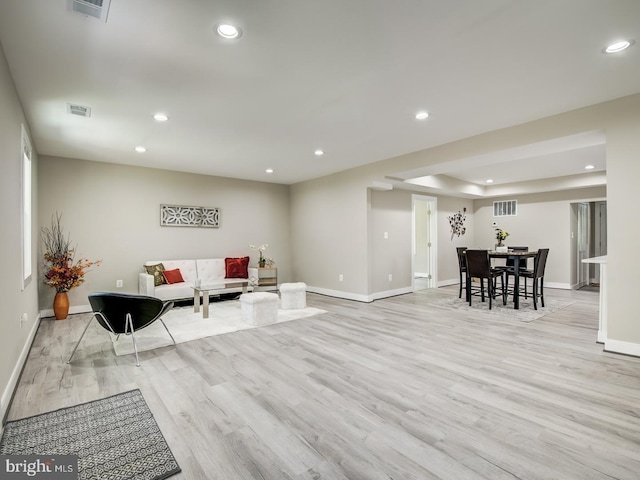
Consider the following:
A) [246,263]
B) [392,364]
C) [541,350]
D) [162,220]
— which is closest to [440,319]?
[541,350]

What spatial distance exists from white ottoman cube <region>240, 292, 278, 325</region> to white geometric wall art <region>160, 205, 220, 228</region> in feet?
Answer: 8.41

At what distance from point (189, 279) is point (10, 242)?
3613mm

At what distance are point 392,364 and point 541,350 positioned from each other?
5.47 feet

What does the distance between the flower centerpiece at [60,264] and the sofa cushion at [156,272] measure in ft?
2.71

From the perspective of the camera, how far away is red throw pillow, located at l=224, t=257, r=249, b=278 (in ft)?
21.6

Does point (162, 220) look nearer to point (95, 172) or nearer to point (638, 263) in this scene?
point (95, 172)

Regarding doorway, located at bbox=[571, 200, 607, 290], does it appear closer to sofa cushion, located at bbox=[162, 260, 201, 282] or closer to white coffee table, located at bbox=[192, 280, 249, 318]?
white coffee table, located at bbox=[192, 280, 249, 318]

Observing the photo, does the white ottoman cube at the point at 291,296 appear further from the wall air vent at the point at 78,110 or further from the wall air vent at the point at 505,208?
the wall air vent at the point at 505,208

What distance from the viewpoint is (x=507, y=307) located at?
5.53 m

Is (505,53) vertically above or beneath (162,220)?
above

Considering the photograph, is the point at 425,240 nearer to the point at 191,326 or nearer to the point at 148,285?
the point at 191,326

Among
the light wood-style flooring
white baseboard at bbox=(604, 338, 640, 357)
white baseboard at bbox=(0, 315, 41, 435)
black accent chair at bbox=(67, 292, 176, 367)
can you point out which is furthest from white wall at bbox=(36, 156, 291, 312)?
white baseboard at bbox=(604, 338, 640, 357)

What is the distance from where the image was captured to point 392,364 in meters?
3.04

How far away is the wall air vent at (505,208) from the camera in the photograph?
8492mm
